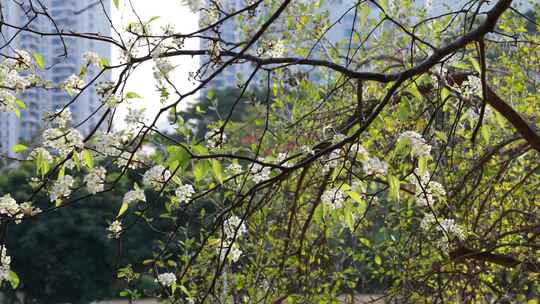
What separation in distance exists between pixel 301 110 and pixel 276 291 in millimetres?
808

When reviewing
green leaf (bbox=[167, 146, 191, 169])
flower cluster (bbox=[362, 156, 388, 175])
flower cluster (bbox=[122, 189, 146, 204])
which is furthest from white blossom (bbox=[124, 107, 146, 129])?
flower cluster (bbox=[362, 156, 388, 175])

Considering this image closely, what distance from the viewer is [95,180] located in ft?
5.46

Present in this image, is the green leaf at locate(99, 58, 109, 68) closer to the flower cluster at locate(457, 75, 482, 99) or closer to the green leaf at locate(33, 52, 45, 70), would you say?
the green leaf at locate(33, 52, 45, 70)

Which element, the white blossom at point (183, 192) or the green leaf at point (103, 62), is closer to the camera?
the green leaf at point (103, 62)

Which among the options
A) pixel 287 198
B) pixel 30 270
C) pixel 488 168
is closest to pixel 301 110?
pixel 287 198

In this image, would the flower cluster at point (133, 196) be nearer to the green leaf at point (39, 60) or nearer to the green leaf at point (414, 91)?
the green leaf at point (39, 60)

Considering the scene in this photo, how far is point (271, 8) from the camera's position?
11.6ft

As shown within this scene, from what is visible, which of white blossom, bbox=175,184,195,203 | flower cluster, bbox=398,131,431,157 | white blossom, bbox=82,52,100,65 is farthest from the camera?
white blossom, bbox=175,184,195,203

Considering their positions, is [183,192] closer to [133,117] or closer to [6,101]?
[133,117]

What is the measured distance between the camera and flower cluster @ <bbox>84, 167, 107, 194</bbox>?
5.42ft

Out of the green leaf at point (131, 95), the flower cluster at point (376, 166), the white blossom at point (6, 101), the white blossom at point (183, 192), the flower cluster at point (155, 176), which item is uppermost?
the green leaf at point (131, 95)

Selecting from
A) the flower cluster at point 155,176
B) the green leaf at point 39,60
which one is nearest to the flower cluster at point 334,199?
the flower cluster at point 155,176

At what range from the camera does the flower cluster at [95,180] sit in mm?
1652

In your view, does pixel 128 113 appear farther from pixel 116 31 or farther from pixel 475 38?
pixel 475 38
